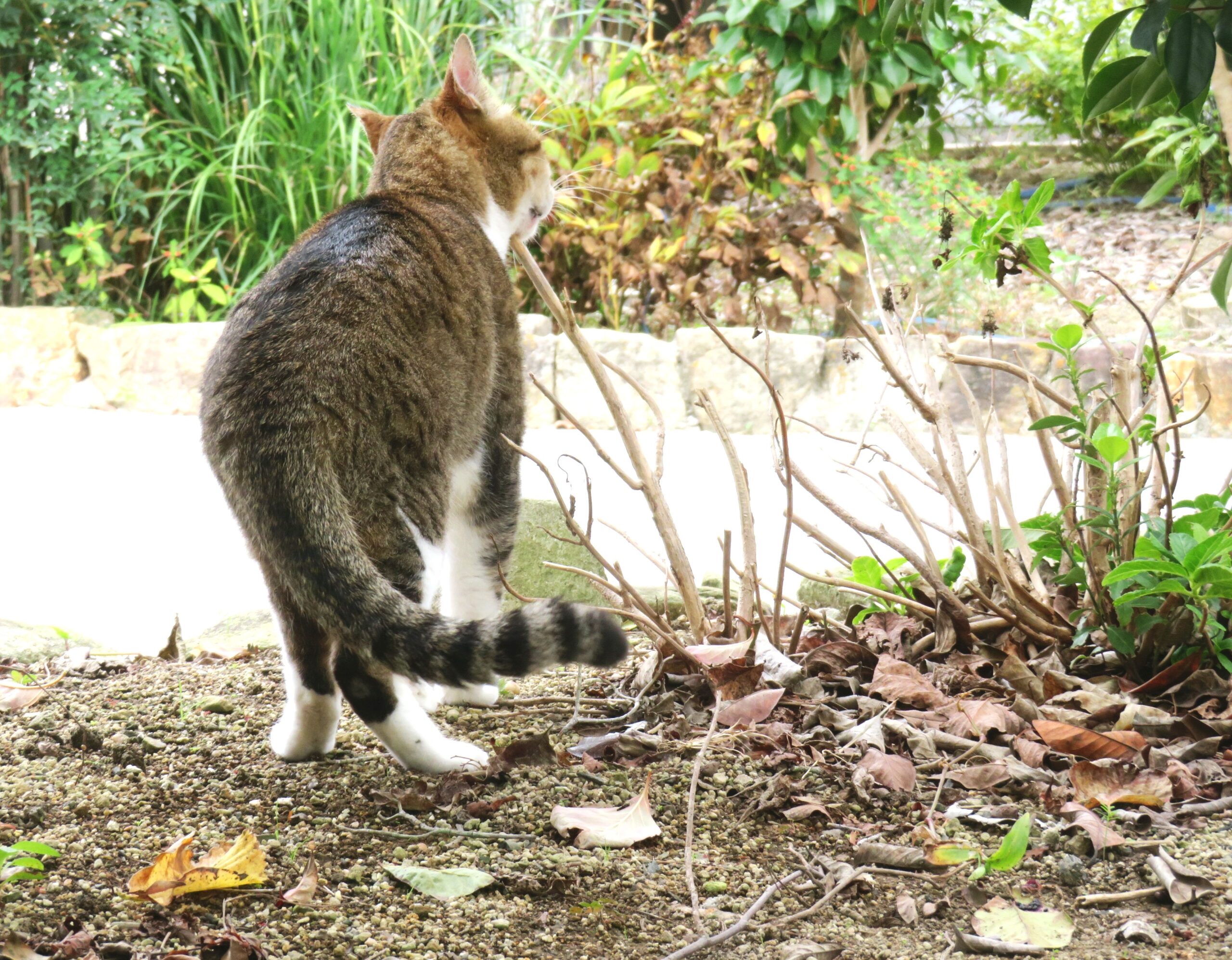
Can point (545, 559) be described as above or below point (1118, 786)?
below

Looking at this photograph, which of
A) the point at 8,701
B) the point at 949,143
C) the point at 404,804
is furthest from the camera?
the point at 949,143

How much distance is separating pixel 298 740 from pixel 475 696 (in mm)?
452

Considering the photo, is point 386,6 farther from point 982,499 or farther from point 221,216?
point 982,499

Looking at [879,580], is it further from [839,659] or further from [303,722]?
[303,722]

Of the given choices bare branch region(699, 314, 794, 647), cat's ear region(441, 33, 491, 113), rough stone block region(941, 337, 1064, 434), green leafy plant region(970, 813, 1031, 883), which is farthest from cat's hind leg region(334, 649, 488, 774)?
rough stone block region(941, 337, 1064, 434)

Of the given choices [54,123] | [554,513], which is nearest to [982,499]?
[554,513]

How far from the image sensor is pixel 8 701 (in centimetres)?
251

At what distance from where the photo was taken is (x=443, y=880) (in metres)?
1.60

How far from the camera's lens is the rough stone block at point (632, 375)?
6.97 m

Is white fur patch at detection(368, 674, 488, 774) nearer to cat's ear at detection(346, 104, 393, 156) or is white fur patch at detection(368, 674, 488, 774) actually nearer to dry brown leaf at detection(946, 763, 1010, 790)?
dry brown leaf at detection(946, 763, 1010, 790)

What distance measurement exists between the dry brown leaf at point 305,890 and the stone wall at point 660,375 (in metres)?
5.37

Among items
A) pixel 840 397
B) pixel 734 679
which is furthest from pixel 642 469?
pixel 840 397

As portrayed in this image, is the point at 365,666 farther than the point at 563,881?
Yes

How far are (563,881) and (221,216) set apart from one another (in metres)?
6.99
